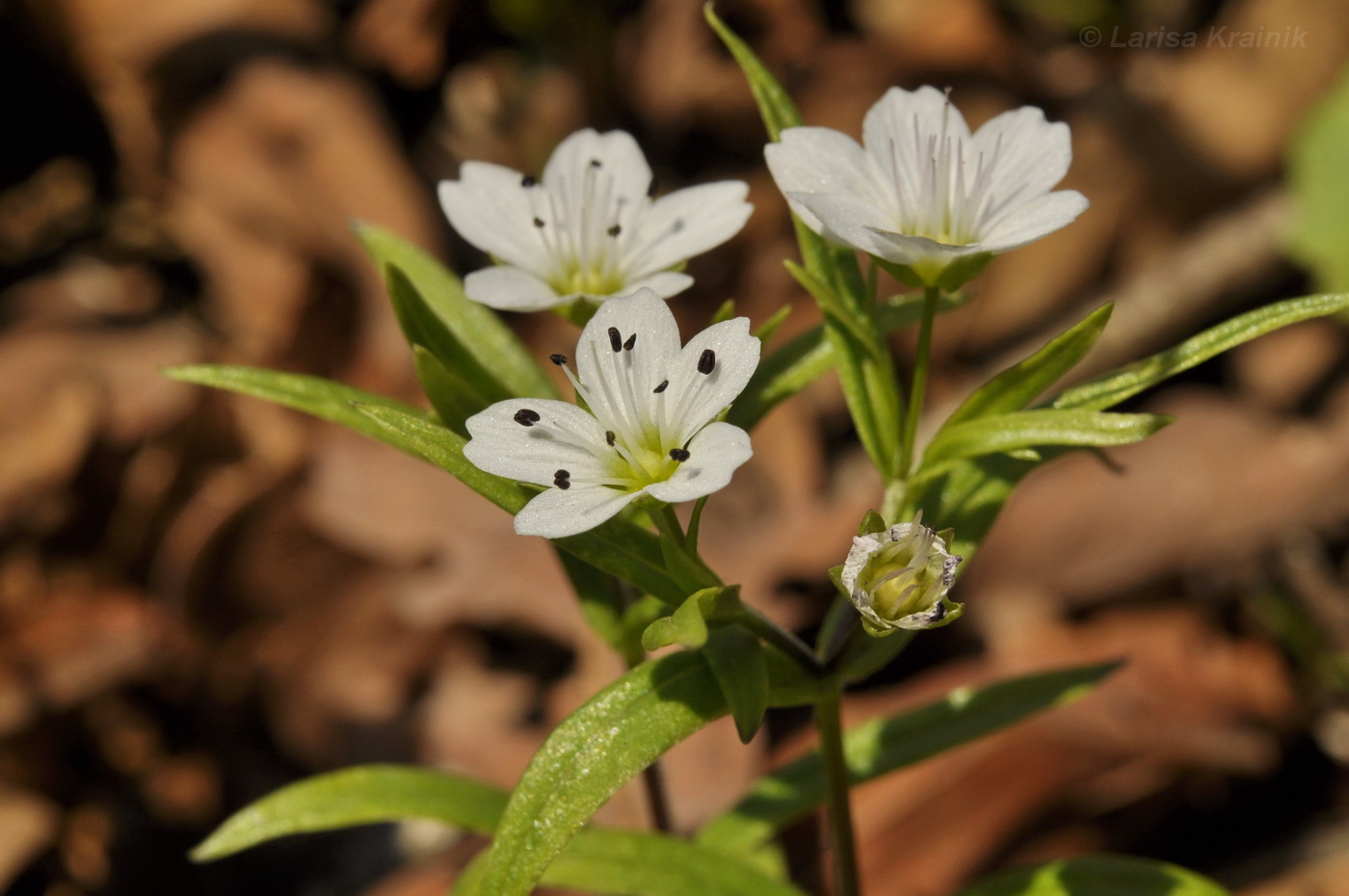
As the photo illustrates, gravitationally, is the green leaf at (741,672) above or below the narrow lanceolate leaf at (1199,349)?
below

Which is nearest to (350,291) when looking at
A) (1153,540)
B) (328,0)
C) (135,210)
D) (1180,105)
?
(135,210)

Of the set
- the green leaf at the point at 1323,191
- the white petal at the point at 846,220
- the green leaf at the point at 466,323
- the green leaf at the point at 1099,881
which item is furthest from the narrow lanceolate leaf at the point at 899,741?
the green leaf at the point at 1323,191

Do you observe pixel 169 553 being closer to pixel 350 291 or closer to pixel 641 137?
pixel 350 291

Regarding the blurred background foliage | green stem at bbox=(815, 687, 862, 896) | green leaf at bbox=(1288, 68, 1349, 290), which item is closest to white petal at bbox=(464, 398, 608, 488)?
green stem at bbox=(815, 687, 862, 896)

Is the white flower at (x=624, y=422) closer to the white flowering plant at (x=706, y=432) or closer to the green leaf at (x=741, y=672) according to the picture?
the white flowering plant at (x=706, y=432)

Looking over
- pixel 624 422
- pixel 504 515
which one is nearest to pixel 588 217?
pixel 624 422
